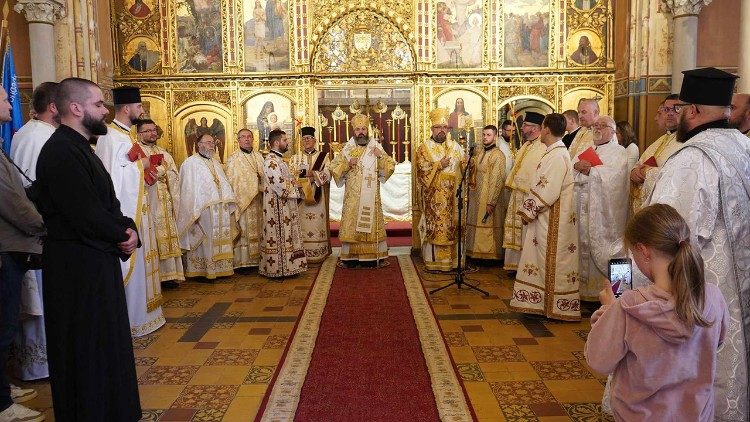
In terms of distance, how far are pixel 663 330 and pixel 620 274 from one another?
50 centimetres

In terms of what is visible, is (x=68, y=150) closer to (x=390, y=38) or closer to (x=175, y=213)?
(x=175, y=213)

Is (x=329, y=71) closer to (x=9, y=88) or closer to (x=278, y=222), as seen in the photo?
(x=278, y=222)

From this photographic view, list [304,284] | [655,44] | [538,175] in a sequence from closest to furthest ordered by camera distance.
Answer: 1. [538,175]
2. [304,284]
3. [655,44]

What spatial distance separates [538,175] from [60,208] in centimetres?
400

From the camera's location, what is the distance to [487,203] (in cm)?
857

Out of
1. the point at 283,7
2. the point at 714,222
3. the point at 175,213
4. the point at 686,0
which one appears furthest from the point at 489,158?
the point at 714,222

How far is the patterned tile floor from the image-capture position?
392 cm

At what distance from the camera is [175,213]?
7789 millimetres

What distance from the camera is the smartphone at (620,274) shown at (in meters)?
2.59

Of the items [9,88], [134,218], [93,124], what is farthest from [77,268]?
[9,88]

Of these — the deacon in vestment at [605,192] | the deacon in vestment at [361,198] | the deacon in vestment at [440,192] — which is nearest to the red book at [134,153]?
the deacon in vestment at [361,198]

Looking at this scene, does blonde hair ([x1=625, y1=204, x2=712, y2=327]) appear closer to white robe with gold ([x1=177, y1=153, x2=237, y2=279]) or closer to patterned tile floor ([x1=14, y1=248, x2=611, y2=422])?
patterned tile floor ([x1=14, y1=248, x2=611, y2=422])

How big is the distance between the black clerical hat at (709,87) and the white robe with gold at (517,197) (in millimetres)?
4344

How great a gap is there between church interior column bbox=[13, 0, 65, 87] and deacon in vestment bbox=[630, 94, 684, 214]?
7.06m
